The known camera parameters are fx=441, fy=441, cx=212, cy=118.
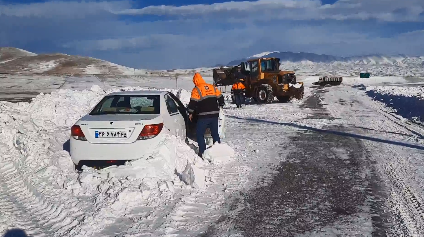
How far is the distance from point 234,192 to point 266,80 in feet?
55.0

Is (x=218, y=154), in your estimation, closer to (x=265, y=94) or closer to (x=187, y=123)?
(x=187, y=123)

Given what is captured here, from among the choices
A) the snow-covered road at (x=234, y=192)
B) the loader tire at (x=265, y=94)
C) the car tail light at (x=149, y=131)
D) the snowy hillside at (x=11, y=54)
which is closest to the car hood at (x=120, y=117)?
the car tail light at (x=149, y=131)

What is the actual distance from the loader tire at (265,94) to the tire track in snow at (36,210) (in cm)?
1629

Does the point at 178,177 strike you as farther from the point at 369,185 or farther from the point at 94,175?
the point at 369,185

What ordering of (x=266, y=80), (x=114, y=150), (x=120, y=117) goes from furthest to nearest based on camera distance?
(x=266, y=80)
(x=120, y=117)
(x=114, y=150)

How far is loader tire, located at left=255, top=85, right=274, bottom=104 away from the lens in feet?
72.9

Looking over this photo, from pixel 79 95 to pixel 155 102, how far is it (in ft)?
39.7

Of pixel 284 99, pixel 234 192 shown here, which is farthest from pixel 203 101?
pixel 284 99

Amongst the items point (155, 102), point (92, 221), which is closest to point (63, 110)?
point (155, 102)

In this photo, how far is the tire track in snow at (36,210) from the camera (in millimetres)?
4986

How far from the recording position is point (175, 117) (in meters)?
8.19

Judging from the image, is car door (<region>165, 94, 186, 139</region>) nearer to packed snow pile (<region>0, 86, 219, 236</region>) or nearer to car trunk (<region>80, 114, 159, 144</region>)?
packed snow pile (<region>0, 86, 219, 236</region>)

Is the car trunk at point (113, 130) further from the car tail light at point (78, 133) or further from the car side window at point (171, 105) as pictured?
the car side window at point (171, 105)

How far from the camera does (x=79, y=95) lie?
19.0m
